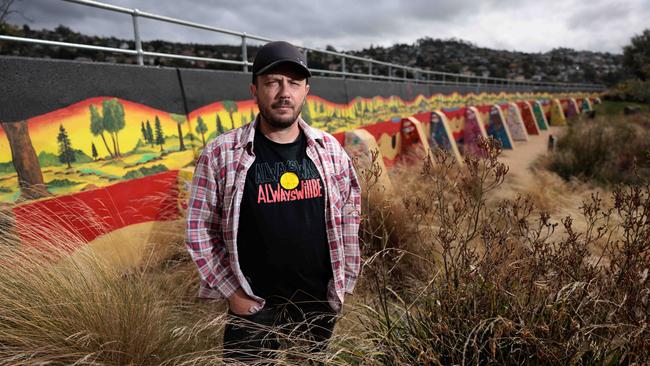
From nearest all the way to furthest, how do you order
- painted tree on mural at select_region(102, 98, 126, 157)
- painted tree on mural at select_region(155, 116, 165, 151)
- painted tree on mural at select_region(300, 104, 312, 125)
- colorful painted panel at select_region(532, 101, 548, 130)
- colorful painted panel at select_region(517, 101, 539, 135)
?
1. painted tree on mural at select_region(102, 98, 126, 157)
2. painted tree on mural at select_region(155, 116, 165, 151)
3. painted tree on mural at select_region(300, 104, 312, 125)
4. colorful painted panel at select_region(517, 101, 539, 135)
5. colorful painted panel at select_region(532, 101, 548, 130)

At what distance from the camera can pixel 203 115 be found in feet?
15.6

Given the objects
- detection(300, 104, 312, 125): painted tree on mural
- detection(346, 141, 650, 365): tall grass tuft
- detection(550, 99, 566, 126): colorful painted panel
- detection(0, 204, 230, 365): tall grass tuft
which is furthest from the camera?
detection(550, 99, 566, 126): colorful painted panel

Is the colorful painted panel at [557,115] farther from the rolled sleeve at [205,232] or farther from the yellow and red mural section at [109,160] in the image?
the rolled sleeve at [205,232]

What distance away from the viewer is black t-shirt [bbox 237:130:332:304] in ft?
5.99

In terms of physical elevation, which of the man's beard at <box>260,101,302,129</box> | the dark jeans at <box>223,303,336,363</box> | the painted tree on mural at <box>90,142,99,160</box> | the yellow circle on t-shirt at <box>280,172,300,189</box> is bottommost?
the dark jeans at <box>223,303,336,363</box>

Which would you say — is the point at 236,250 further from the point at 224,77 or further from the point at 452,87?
the point at 452,87

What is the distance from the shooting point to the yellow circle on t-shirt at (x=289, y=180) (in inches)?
73.0

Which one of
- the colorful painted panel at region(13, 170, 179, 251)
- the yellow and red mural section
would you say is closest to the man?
the colorful painted panel at region(13, 170, 179, 251)

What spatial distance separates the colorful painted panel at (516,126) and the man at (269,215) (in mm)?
18674

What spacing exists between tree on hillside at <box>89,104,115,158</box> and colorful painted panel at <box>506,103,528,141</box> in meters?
18.4

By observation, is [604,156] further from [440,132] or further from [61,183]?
[61,183]

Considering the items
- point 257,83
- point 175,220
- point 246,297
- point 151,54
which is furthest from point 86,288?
point 151,54

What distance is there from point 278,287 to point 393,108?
10583mm

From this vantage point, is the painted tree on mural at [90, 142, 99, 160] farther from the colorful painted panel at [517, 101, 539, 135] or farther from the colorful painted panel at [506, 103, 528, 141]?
the colorful painted panel at [517, 101, 539, 135]
